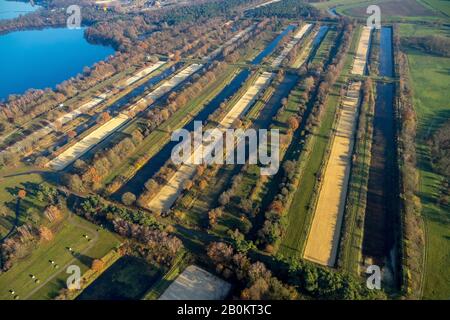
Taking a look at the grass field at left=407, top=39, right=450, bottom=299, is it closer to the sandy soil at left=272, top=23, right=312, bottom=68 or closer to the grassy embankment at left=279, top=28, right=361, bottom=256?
the grassy embankment at left=279, top=28, right=361, bottom=256

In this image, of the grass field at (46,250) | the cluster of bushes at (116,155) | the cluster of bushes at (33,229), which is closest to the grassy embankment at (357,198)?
the grass field at (46,250)

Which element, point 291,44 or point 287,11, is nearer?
point 291,44

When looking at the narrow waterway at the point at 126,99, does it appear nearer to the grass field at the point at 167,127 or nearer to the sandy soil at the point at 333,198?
the grass field at the point at 167,127

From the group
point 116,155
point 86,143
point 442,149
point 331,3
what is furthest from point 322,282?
point 331,3

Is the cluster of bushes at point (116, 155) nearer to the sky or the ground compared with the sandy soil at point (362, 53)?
nearer to the ground

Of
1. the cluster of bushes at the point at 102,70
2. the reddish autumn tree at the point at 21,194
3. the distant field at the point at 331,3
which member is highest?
the distant field at the point at 331,3

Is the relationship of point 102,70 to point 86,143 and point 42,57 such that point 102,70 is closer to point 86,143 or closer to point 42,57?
point 42,57
